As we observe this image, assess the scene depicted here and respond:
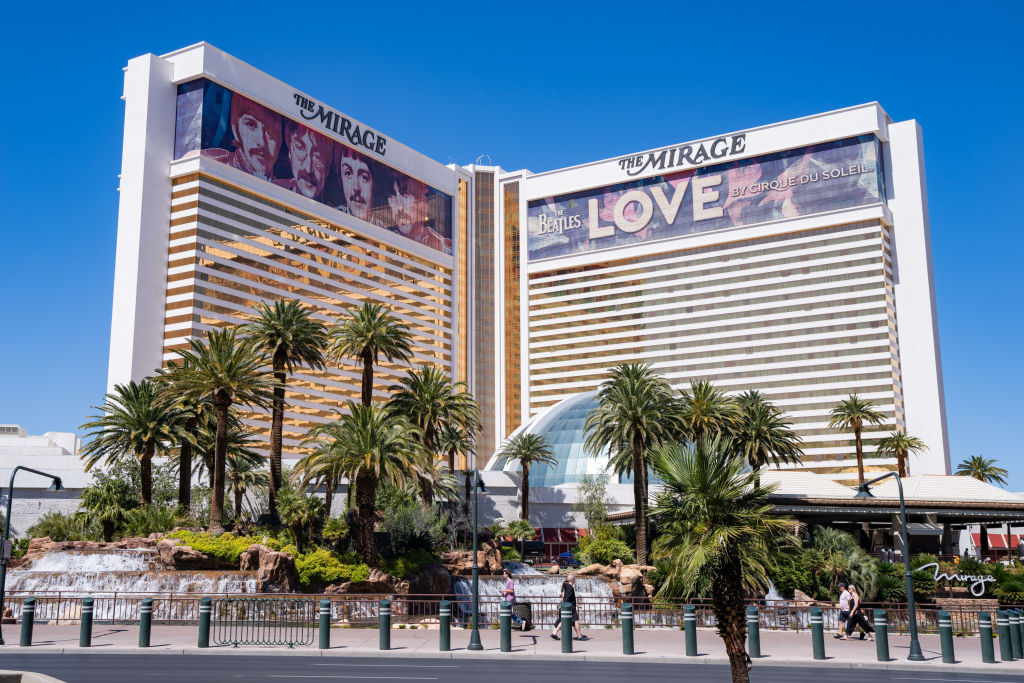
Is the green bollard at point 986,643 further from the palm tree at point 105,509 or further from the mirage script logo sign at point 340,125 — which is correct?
the mirage script logo sign at point 340,125

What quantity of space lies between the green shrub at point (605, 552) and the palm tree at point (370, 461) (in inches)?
760

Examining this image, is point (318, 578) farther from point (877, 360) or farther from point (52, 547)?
point (877, 360)

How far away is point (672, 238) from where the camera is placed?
139 m

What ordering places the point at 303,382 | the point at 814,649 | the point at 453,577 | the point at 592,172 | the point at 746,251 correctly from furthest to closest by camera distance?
the point at 592,172
the point at 746,251
the point at 303,382
the point at 453,577
the point at 814,649

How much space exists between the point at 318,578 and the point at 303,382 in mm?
76712

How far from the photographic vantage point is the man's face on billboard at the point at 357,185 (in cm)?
12544

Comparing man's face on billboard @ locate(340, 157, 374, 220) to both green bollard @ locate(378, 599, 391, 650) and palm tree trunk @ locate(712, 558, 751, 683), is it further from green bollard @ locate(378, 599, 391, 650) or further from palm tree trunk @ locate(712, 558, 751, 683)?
palm tree trunk @ locate(712, 558, 751, 683)

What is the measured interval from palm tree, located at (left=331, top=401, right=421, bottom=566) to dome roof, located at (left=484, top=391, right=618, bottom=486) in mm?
39707

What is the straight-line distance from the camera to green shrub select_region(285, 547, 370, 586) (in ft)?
141

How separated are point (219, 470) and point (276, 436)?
4.74 meters

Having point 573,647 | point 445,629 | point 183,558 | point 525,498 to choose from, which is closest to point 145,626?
point 445,629

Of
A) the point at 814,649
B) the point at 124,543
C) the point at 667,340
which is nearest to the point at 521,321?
the point at 667,340

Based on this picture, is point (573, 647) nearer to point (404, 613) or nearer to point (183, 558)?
point (404, 613)

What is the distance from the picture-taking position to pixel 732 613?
51.0 ft
